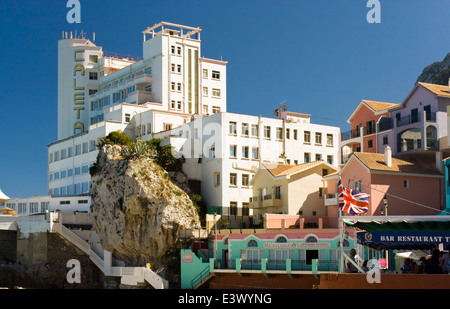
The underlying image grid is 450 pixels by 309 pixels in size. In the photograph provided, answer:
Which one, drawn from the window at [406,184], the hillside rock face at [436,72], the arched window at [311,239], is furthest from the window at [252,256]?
the hillside rock face at [436,72]

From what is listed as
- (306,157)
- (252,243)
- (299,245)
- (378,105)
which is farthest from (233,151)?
(299,245)

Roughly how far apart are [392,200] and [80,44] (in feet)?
→ 199

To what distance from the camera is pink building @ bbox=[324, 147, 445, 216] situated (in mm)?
68938

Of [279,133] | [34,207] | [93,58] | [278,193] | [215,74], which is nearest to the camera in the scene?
[278,193]

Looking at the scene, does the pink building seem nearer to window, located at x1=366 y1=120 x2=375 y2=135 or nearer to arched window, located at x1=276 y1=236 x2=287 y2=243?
arched window, located at x1=276 y1=236 x2=287 y2=243

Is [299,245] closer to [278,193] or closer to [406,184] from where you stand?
[278,193]

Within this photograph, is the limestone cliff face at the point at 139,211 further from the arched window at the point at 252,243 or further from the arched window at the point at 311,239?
the arched window at the point at 311,239

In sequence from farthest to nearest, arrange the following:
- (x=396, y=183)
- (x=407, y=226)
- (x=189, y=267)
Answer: (x=396, y=183), (x=189, y=267), (x=407, y=226)

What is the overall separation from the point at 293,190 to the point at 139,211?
16492 mm

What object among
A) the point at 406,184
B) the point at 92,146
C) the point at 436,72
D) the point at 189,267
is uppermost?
the point at 436,72

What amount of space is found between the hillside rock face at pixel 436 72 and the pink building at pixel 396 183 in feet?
127

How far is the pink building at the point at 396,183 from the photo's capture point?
6894 centimetres

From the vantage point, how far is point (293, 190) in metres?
76.6
